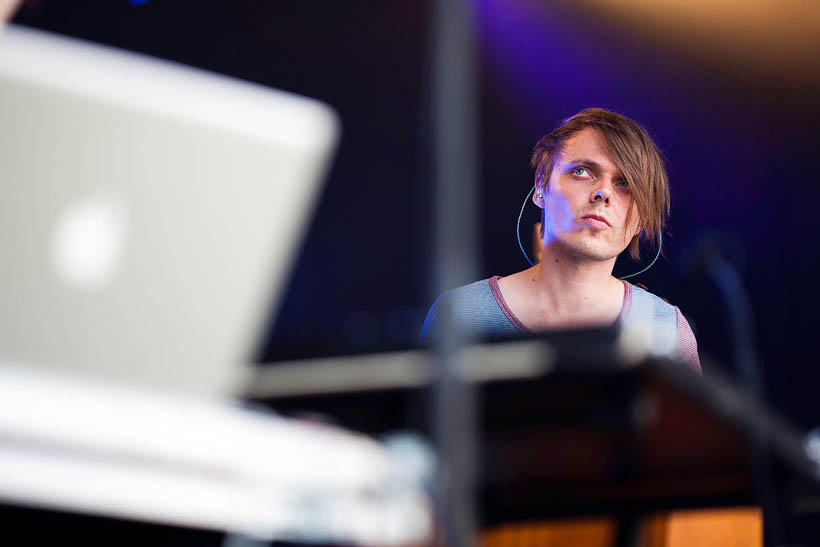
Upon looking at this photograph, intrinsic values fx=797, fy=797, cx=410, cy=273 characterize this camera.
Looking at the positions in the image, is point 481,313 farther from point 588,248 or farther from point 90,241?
point 90,241

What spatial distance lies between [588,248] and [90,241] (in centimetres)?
60

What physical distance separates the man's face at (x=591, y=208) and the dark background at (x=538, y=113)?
72mm

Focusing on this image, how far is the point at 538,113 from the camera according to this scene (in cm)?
132

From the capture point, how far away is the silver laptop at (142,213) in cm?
75

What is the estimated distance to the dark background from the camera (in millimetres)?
1304

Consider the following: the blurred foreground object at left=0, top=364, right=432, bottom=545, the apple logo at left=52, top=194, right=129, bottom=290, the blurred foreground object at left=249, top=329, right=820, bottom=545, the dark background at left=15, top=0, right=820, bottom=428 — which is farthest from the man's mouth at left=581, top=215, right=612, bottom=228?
the apple logo at left=52, top=194, right=129, bottom=290

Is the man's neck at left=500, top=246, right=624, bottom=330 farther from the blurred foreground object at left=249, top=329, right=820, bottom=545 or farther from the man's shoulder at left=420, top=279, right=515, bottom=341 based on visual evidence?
the blurred foreground object at left=249, top=329, right=820, bottom=545

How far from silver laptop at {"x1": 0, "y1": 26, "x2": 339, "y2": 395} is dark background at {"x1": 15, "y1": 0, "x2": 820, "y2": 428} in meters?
0.29

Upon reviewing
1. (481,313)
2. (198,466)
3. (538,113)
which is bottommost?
(198,466)

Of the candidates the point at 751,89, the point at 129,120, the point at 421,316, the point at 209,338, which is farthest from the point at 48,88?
the point at 751,89

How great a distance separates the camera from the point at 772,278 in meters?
1.51

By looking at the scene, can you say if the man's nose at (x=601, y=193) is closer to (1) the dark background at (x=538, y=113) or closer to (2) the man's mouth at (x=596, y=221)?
(2) the man's mouth at (x=596, y=221)

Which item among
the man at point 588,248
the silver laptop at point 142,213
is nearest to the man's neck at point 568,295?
the man at point 588,248

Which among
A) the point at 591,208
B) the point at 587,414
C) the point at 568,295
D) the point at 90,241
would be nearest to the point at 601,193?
the point at 591,208
